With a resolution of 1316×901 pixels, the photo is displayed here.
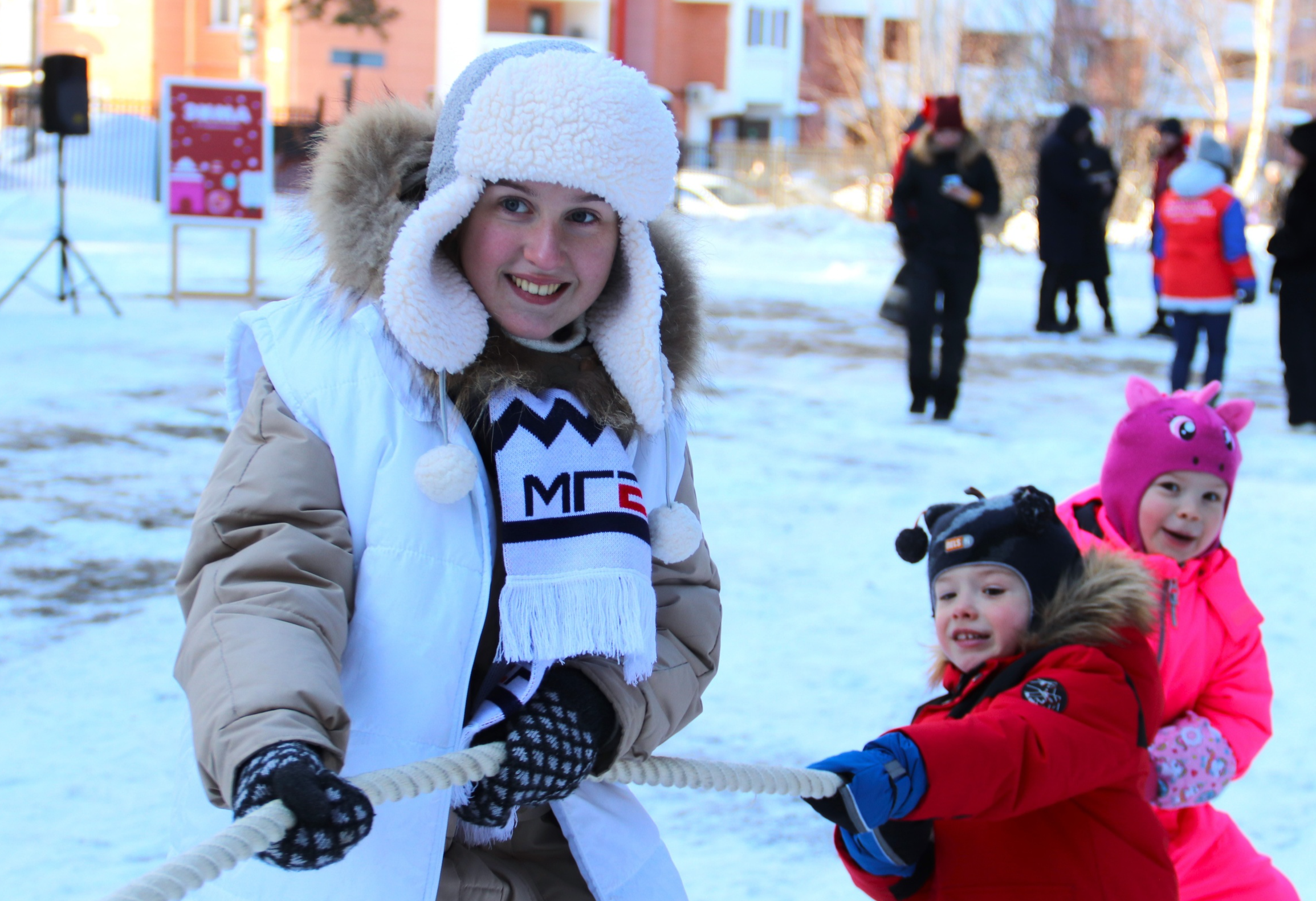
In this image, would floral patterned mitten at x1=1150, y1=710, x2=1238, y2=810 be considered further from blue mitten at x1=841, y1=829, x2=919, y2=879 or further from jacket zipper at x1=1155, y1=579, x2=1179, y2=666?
blue mitten at x1=841, y1=829, x2=919, y2=879

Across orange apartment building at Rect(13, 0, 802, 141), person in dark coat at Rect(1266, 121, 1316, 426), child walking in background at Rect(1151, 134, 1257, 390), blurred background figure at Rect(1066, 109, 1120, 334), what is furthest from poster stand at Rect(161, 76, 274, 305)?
orange apartment building at Rect(13, 0, 802, 141)

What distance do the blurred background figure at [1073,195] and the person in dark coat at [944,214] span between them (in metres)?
4.20

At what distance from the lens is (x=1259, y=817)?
10.4 ft

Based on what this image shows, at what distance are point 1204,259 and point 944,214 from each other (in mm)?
1898

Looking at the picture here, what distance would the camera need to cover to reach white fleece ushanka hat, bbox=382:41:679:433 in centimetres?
156

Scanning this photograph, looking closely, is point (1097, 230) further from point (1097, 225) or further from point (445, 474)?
point (445, 474)

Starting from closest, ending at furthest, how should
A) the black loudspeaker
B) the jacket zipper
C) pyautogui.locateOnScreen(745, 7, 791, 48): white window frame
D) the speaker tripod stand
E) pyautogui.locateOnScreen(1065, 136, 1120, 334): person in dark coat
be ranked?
the jacket zipper, the speaker tripod stand, the black loudspeaker, pyautogui.locateOnScreen(1065, 136, 1120, 334): person in dark coat, pyautogui.locateOnScreen(745, 7, 791, 48): white window frame

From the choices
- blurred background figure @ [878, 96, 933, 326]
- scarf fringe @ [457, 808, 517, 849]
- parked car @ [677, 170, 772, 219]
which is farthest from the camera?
parked car @ [677, 170, 772, 219]

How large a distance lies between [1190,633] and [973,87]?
22075 mm

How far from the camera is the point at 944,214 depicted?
7.06m

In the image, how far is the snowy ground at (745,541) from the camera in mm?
2988

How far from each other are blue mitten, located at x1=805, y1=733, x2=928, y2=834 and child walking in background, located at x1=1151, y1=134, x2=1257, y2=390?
6765 millimetres

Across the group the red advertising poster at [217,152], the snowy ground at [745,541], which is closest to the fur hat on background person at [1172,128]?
the snowy ground at [745,541]

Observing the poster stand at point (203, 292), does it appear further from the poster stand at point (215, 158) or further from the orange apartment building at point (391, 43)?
the orange apartment building at point (391, 43)
